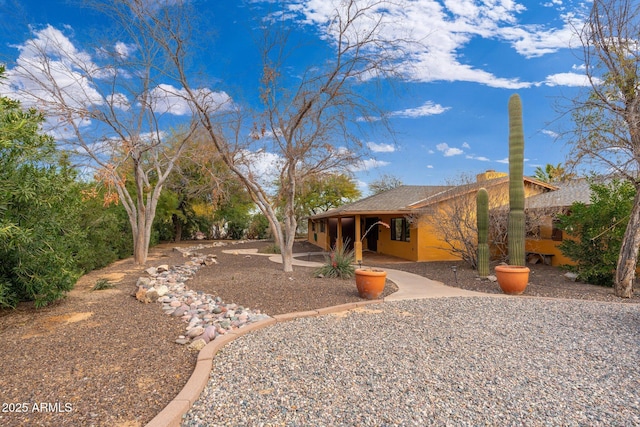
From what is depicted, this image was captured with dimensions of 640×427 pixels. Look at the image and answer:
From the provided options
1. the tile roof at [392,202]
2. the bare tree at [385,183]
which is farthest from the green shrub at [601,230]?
the bare tree at [385,183]

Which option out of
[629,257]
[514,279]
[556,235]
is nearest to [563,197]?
[556,235]

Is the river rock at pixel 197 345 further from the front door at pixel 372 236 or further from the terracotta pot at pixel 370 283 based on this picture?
the front door at pixel 372 236

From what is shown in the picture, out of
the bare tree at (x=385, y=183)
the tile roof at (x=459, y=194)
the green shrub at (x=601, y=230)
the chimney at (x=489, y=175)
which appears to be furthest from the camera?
the bare tree at (x=385, y=183)

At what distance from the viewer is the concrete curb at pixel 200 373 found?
2.74 m

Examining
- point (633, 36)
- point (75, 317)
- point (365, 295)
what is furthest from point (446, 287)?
point (75, 317)

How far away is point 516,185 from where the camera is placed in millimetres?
9250

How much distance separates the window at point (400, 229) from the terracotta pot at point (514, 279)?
7102mm

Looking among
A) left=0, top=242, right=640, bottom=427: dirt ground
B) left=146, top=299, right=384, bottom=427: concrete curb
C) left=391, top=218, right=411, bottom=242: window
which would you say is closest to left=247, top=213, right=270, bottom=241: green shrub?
left=391, top=218, right=411, bottom=242: window

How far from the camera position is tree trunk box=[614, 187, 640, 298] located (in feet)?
24.4

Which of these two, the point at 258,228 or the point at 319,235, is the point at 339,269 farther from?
the point at 258,228

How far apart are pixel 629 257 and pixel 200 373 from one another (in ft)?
28.4

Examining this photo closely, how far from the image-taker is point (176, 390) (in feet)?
10.7

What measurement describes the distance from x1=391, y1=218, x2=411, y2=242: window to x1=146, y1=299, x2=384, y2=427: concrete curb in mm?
10011

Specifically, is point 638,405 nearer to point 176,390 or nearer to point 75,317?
point 176,390
